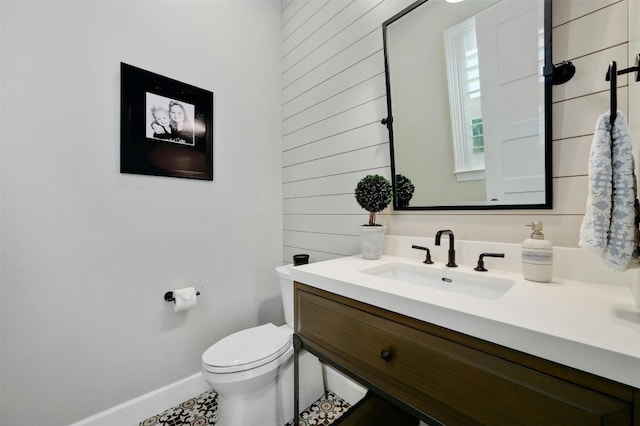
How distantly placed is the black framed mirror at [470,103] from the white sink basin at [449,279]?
29 cm

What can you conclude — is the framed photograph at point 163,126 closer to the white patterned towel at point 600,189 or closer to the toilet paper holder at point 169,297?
→ the toilet paper holder at point 169,297

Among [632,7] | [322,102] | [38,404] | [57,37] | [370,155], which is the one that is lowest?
[38,404]

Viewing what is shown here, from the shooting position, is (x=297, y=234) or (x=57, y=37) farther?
(x=297, y=234)

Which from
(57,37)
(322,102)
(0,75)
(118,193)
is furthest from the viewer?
(322,102)

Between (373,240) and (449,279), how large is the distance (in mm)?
363

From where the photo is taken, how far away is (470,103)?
108 centimetres

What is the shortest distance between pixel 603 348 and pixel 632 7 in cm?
92

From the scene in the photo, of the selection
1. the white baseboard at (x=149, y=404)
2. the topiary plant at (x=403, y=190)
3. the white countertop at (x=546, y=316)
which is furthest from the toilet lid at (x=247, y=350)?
the topiary plant at (x=403, y=190)

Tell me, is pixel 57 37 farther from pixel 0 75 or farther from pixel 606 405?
pixel 606 405

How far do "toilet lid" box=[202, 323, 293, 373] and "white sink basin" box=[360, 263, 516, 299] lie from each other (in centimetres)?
66

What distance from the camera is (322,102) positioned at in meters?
1.73

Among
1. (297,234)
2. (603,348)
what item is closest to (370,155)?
(297,234)

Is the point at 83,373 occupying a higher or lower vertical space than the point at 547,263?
lower

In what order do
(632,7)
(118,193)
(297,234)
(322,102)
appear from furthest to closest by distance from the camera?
(297,234) → (322,102) → (118,193) → (632,7)
